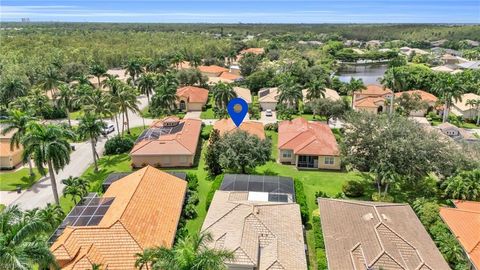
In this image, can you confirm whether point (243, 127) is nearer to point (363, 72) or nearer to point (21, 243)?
point (21, 243)

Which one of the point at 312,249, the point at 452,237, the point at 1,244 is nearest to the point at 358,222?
the point at 312,249

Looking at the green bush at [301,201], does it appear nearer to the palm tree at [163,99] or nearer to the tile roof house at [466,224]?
the tile roof house at [466,224]

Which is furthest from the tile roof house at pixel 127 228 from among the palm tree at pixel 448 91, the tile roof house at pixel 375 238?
the palm tree at pixel 448 91

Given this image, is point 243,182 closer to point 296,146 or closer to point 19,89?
point 296,146

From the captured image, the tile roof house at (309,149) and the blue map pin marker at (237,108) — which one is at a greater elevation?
the blue map pin marker at (237,108)

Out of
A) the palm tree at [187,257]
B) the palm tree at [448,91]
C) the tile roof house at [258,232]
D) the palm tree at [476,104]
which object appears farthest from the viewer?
the palm tree at [476,104]
